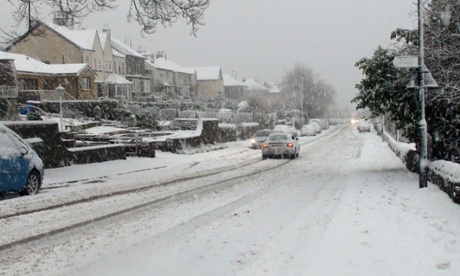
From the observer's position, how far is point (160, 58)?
310 ft

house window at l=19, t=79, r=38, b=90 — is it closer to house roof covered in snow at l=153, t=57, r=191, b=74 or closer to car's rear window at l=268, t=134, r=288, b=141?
car's rear window at l=268, t=134, r=288, b=141

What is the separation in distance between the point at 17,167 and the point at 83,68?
4254 centimetres

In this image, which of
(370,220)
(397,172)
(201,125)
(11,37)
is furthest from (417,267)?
(201,125)

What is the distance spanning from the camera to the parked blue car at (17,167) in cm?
1252

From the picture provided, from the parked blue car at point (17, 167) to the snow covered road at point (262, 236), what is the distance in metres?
0.46

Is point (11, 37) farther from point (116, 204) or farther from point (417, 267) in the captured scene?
point (417, 267)

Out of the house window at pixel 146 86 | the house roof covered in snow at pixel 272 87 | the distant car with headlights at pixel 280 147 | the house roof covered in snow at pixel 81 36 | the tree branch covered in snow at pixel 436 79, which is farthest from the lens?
the house roof covered in snow at pixel 272 87

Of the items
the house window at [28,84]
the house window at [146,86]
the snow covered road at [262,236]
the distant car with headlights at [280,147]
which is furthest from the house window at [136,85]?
the snow covered road at [262,236]

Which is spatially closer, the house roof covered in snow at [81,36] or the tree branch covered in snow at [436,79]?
the tree branch covered in snow at [436,79]

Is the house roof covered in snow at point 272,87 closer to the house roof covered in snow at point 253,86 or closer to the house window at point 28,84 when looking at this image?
the house roof covered in snow at point 253,86

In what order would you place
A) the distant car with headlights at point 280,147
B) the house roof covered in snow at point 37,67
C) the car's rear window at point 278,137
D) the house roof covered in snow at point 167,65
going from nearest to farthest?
the distant car with headlights at point 280,147 < the car's rear window at point 278,137 < the house roof covered in snow at point 37,67 < the house roof covered in snow at point 167,65

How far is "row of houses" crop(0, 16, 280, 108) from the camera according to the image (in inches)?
1945

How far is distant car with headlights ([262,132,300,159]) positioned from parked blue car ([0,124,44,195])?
15.9 meters

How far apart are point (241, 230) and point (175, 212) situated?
2.33m
